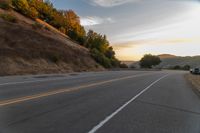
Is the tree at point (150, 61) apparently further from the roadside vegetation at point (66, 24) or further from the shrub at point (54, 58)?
the shrub at point (54, 58)

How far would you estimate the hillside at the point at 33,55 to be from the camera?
40.2 metres

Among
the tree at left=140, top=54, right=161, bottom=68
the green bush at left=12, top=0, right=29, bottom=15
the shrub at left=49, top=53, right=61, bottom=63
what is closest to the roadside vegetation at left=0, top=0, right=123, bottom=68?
the green bush at left=12, top=0, right=29, bottom=15

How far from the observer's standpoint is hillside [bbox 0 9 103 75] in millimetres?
40156

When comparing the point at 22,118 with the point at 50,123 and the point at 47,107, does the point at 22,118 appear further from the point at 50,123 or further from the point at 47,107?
the point at 47,107

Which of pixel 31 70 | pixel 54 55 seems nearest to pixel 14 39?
pixel 54 55

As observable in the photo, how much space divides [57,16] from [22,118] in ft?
314

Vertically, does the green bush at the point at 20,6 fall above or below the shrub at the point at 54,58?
above

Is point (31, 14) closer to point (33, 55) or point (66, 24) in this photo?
point (66, 24)

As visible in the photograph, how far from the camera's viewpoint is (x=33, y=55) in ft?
155

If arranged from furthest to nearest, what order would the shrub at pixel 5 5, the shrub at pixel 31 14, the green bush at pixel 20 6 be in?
the shrub at pixel 31 14, the green bush at pixel 20 6, the shrub at pixel 5 5

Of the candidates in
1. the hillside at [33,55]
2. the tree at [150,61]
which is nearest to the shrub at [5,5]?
the hillside at [33,55]

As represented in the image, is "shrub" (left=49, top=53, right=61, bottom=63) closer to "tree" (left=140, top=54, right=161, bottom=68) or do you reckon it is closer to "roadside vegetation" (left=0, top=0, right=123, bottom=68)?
"roadside vegetation" (left=0, top=0, right=123, bottom=68)

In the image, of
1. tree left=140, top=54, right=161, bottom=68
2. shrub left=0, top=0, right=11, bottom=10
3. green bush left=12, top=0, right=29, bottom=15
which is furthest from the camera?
tree left=140, top=54, right=161, bottom=68

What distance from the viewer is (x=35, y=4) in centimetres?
9512
